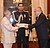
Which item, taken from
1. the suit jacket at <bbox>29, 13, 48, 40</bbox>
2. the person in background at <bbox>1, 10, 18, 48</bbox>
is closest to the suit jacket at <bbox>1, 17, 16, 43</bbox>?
the person in background at <bbox>1, 10, 18, 48</bbox>

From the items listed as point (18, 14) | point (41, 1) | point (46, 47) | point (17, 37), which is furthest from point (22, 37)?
point (41, 1)

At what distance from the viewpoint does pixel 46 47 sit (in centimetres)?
581

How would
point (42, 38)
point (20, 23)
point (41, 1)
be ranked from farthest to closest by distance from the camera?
point (41, 1)
point (20, 23)
point (42, 38)

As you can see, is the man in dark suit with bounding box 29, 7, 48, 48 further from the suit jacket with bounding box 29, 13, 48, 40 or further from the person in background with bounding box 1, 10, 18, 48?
the person in background with bounding box 1, 10, 18, 48

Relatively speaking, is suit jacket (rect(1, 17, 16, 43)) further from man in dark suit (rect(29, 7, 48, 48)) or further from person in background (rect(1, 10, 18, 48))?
man in dark suit (rect(29, 7, 48, 48))

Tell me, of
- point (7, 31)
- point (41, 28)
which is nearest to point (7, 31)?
point (7, 31)

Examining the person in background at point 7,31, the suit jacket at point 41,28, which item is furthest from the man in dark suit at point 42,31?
the person in background at point 7,31

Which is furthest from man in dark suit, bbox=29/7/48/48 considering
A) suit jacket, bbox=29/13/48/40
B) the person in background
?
the person in background

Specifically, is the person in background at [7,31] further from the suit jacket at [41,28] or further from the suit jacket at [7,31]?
the suit jacket at [41,28]

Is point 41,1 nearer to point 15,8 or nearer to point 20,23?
point 15,8

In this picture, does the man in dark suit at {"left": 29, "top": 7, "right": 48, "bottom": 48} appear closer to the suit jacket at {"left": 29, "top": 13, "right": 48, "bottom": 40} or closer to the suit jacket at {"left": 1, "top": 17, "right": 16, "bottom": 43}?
the suit jacket at {"left": 29, "top": 13, "right": 48, "bottom": 40}

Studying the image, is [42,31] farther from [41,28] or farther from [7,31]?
[7,31]

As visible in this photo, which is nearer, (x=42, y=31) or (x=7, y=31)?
(x=42, y=31)

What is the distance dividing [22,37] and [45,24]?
1306 millimetres
